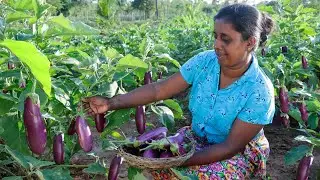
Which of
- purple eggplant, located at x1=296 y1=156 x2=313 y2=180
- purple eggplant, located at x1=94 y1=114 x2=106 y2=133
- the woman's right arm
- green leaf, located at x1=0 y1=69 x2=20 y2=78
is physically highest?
green leaf, located at x1=0 y1=69 x2=20 y2=78

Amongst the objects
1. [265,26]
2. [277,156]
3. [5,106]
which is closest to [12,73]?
[5,106]

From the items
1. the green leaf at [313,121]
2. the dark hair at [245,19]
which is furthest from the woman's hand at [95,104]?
the green leaf at [313,121]

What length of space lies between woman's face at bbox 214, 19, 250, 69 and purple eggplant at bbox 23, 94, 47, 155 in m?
0.87

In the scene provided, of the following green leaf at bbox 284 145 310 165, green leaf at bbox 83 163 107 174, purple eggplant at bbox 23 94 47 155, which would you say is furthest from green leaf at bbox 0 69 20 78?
green leaf at bbox 284 145 310 165

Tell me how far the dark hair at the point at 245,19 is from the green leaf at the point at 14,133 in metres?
0.98

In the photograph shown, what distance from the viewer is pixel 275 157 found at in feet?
10.8

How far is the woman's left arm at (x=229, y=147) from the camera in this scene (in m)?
1.95

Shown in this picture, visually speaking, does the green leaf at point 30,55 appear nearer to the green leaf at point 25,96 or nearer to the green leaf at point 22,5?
the green leaf at point 25,96

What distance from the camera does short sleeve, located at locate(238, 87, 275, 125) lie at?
6.59 feet

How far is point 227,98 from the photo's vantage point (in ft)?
7.03

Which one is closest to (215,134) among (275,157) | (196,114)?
(196,114)

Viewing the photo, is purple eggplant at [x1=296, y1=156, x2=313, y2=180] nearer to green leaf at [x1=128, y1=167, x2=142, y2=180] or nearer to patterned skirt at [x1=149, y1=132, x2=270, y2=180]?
patterned skirt at [x1=149, y1=132, x2=270, y2=180]

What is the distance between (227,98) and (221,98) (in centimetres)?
4

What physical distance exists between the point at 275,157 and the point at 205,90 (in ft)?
4.28
